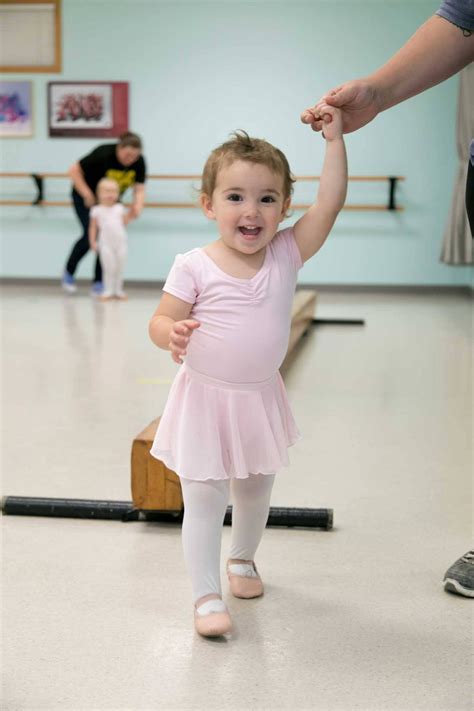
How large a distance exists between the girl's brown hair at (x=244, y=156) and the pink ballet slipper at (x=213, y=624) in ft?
2.36

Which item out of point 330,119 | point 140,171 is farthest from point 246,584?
point 140,171

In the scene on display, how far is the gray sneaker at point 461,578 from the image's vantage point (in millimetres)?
1757

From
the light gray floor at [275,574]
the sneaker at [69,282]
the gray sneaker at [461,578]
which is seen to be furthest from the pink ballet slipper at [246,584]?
the sneaker at [69,282]

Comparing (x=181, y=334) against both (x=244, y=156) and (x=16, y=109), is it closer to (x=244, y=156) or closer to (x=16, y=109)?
(x=244, y=156)

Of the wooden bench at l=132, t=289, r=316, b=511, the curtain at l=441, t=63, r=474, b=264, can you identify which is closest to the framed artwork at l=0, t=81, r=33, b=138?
the curtain at l=441, t=63, r=474, b=264

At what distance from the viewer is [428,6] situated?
8633 millimetres

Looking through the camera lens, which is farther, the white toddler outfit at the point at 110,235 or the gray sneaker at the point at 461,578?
the white toddler outfit at the point at 110,235

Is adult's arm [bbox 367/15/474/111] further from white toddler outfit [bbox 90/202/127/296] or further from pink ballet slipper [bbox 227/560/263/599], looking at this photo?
white toddler outfit [bbox 90/202/127/296]

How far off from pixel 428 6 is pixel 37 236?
429 centimetres

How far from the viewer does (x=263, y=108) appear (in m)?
9.00

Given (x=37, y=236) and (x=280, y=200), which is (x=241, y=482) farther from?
(x=37, y=236)

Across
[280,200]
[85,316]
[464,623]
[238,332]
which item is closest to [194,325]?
[238,332]

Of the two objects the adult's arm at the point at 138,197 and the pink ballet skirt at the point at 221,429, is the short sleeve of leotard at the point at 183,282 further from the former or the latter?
the adult's arm at the point at 138,197

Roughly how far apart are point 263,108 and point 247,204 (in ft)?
25.3
